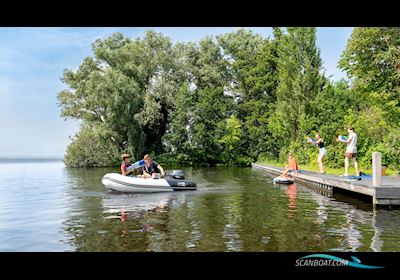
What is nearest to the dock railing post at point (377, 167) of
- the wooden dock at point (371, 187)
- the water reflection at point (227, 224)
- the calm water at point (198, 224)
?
the wooden dock at point (371, 187)

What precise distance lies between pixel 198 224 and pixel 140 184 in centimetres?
689

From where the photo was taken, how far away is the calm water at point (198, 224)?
746cm

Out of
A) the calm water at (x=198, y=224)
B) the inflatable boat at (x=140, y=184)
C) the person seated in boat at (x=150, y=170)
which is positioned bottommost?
the calm water at (x=198, y=224)

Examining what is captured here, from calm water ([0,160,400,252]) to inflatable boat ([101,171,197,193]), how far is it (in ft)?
2.76

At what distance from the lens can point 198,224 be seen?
9383mm

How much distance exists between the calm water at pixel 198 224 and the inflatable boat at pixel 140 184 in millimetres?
840

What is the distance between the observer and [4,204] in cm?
1418

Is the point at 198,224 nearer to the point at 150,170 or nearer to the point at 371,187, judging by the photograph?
the point at 371,187
